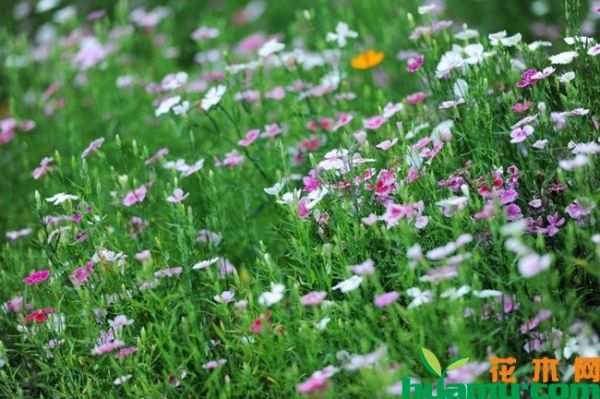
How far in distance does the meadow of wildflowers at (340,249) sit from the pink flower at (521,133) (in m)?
0.03

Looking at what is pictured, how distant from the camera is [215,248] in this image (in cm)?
331

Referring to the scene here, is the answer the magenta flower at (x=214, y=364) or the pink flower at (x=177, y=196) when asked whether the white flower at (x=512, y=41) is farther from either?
the magenta flower at (x=214, y=364)

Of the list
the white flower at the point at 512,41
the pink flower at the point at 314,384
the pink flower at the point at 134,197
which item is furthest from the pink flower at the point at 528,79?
the pink flower at the point at 134,197

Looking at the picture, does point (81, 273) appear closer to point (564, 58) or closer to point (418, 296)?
point (418, 296)

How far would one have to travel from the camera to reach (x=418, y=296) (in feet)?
8.16

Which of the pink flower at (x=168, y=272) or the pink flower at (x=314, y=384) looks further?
the pink flower at (x=168, y=272)

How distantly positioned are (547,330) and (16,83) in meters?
3.55

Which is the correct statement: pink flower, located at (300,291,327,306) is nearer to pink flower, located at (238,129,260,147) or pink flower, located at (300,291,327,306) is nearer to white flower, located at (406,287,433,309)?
white flower, located at (406,287,433,309)

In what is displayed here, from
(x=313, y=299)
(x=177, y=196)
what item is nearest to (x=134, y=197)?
(x=177, y=196)

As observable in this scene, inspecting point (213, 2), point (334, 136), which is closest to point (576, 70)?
point (334, 136)

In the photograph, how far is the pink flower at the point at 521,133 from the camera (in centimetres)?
285

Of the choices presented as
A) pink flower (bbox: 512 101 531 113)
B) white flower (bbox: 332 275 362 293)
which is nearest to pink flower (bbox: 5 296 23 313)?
white flower (bbox: 332 275 362 293)

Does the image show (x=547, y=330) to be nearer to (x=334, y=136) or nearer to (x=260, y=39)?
(x=334, y=136)

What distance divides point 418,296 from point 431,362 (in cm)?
20
